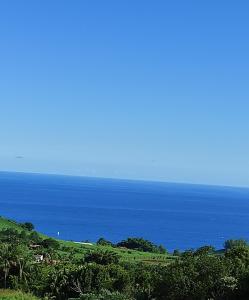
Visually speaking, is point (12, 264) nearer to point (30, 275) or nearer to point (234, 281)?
point (30, 275)

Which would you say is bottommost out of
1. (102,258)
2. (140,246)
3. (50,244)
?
(140,246)

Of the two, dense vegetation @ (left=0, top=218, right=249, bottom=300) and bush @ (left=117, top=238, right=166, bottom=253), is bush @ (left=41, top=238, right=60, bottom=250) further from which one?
bush @ (left=117, top=238, right=166, bottom=253)

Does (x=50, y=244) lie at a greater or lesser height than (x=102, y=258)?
lesser

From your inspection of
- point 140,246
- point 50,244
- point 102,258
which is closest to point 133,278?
point 102,258

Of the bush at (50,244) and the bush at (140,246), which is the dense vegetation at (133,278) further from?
the bush at (140,246)

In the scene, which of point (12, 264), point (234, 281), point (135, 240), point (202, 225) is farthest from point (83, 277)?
point (202, 225)

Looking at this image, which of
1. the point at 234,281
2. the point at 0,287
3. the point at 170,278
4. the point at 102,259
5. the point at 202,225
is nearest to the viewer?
the point at 234,281

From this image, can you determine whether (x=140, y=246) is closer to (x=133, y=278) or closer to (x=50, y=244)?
(x=50, y=244)

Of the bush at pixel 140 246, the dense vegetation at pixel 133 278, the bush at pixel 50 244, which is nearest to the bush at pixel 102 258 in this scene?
the dense vegetation at pixel 133 278

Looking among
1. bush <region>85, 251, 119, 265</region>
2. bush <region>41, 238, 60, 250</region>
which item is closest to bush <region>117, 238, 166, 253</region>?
bush <region>41, 238, 60, 250</region>

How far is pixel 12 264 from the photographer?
45719 millimetres

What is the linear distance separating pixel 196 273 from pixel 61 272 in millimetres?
15164

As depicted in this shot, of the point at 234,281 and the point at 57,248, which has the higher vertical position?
the point at 234,281

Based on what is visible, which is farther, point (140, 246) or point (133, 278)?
point (140, 246)
